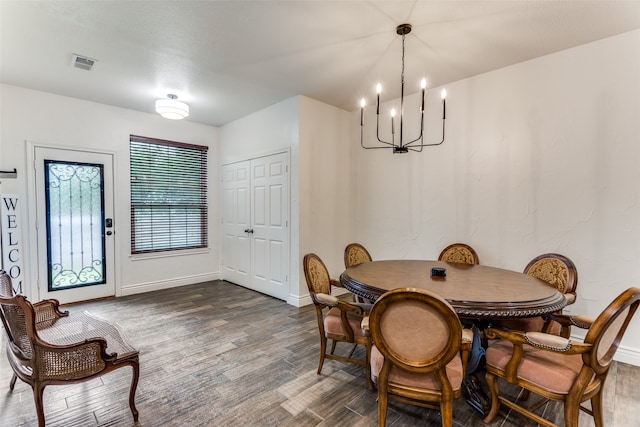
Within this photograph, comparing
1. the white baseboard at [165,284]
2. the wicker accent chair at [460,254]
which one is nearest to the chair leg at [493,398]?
the wicker accent chair at [460,254]

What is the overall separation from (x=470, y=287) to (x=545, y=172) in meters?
1.77

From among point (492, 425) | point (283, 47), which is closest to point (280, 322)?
point (492, 425)

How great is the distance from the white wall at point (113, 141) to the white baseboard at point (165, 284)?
0.01m

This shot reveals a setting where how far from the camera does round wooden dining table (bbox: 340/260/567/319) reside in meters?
1.67

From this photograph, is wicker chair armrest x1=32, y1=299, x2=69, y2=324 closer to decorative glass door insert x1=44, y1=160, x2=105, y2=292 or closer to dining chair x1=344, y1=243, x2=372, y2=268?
decorative glass door insert x1=44, y1=160, x2=105, y2=292

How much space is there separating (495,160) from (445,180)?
559 millimetres

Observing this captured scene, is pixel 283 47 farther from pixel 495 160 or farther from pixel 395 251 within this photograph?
pixel 395 251

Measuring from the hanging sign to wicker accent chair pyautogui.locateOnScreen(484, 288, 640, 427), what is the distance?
4.53 meters

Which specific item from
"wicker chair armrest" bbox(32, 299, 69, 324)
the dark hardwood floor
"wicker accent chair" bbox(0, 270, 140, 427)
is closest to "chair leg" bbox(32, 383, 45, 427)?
"wicker accent chair" bbox(0, 270, 140, 427)

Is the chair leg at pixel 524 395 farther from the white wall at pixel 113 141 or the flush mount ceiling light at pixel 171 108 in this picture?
the white wall at pixel 113 141

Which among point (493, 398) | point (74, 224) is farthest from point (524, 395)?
point (74, 224)

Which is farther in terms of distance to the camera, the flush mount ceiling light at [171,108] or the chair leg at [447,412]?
the flush mount ceiling light at [171,108]

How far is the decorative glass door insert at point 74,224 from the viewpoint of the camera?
388 cm

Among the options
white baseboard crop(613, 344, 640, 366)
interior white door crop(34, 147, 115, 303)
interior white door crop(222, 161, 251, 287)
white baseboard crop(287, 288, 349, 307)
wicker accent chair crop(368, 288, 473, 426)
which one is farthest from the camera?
interior white door crop(222, 161, 251, 287)
